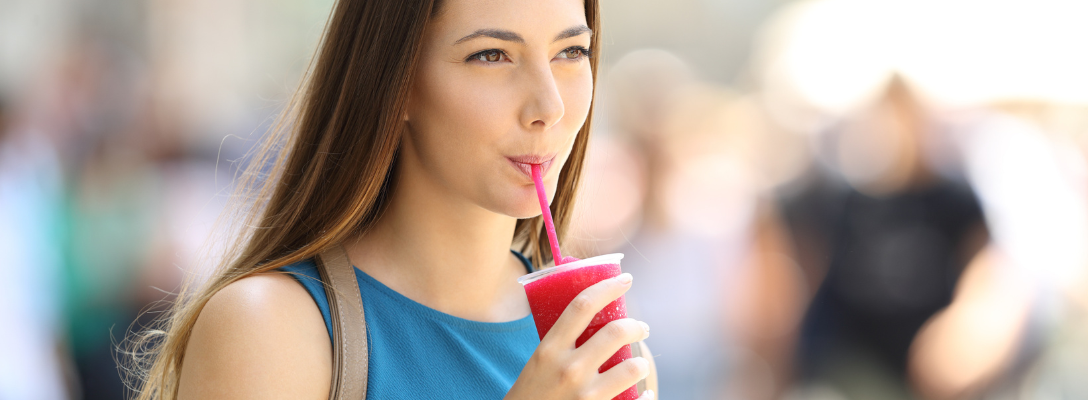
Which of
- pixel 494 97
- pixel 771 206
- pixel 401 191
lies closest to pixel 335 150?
pixel 401 191

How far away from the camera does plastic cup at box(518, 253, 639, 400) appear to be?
1.30 metres

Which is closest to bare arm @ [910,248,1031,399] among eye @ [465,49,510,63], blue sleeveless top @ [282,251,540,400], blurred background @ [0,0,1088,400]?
blurred background @ [0,0,1088,400]

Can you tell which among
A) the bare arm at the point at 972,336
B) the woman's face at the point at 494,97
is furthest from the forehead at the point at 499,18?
the bare arm at the point at 972,336

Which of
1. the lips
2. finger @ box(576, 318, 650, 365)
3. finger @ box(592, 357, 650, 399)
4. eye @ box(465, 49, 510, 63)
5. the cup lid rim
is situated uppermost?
eye @ box(465, 49, 510, 63)

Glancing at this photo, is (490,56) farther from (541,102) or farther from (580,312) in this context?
(580,312)

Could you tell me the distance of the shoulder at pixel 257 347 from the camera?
1.28m

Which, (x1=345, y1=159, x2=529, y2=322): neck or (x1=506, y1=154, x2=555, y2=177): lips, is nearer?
(x1=506, y1=154, x2=555, y2=177): lips

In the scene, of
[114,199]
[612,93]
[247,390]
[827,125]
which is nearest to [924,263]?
[827,125]

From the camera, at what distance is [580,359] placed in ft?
4.01

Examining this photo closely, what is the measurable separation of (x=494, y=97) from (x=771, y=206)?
2.95 metres

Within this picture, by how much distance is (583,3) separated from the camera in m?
1.74

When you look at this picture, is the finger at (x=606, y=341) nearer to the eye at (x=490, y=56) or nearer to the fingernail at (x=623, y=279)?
the fingernail at (x=623, y=279)

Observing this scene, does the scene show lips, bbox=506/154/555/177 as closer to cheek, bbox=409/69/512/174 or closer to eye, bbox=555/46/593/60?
cheek, bbox=409/69/512/174

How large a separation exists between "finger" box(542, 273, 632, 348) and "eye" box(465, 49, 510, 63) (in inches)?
19.8
